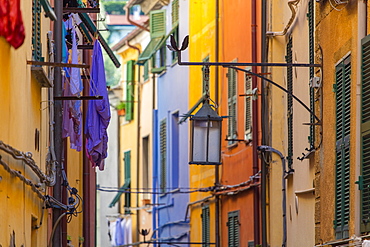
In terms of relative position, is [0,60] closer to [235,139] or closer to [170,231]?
[235,139]

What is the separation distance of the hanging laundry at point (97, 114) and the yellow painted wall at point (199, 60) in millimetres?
8660

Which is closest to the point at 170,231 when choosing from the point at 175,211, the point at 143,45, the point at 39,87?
the point at 175,211

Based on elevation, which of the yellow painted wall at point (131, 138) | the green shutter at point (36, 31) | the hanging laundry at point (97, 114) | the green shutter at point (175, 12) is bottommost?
the hanging laundry at point (97, 114)

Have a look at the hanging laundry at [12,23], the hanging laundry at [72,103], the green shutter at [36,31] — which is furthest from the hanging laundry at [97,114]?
the hanging laundry at [12,23]

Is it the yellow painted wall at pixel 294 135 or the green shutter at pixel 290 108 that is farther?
the green shutter at pixel 290 108

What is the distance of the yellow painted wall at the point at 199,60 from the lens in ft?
76.8

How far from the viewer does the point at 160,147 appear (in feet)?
100

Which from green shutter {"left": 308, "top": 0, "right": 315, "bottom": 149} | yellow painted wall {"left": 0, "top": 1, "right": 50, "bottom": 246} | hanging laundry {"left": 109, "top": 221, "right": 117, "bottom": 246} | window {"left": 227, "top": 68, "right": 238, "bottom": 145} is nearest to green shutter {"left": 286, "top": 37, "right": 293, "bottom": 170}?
green shutter {"left": 308, "top": 0, "right": 315, "bottom": 149}

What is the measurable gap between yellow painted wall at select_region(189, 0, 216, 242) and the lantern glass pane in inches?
329

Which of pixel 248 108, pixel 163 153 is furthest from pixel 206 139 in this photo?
pixel 163 153

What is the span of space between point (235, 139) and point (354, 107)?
31.2 ft

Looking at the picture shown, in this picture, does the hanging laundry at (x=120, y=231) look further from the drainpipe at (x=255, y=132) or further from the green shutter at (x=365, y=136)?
the green shutter at (x=365, y=136)

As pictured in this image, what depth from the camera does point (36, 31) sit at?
12594 millimetres

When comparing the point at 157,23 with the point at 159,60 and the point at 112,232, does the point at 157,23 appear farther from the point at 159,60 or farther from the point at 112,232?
the point at 112,232
